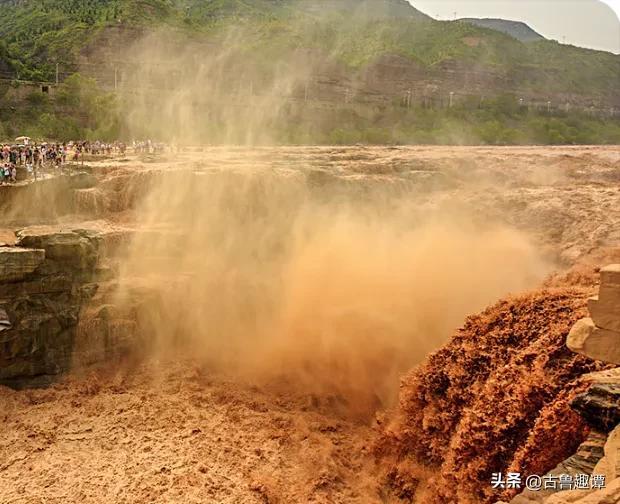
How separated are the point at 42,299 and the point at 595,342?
10.9m

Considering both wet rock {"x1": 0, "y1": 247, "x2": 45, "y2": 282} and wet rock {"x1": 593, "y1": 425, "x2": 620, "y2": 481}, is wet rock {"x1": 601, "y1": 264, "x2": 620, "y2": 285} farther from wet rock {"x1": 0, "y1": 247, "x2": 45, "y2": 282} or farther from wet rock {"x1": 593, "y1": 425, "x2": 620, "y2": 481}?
wet rock {"x1": 0, "y1": 247, "x2": 45, "y2": 282}

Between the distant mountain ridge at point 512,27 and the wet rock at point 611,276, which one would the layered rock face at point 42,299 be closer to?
the wet rock at point 611,276

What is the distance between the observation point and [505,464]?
7.01 meters

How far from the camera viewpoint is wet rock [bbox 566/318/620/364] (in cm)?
580

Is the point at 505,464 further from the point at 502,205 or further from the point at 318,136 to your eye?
the point at 318,136

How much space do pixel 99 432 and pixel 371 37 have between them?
68.7 m

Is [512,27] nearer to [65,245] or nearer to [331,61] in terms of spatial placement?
[331,61]

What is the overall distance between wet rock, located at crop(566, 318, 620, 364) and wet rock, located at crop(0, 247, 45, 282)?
10467 millimetres

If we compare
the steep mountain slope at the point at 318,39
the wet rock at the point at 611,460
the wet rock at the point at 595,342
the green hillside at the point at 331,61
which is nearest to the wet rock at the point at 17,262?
the wet rock at the point at 595,342

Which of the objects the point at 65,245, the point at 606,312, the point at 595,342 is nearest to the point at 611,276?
the point at 606,312

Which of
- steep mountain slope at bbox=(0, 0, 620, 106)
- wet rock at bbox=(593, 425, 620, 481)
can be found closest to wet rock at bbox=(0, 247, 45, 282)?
wet rock at bbox=(593, 425, 620, 481)

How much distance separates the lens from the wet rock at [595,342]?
5.80m

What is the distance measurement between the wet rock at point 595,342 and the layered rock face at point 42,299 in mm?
10353

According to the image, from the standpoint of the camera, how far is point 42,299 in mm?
12016
